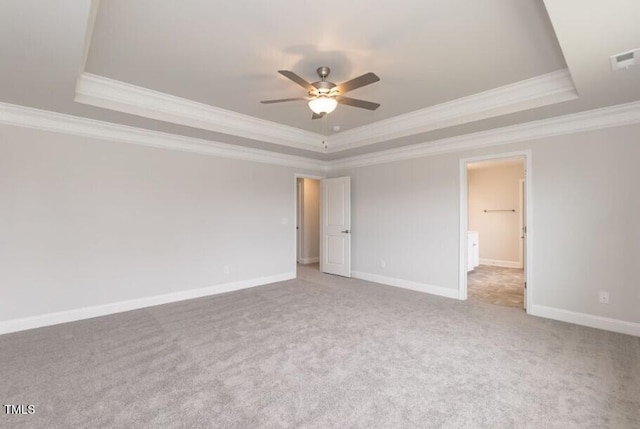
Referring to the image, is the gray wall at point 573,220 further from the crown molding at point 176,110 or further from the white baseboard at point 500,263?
the white baseboard at point 500,263

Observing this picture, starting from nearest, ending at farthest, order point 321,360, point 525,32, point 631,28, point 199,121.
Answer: point 631,28
point 525,32
point 321,360
point 199,121

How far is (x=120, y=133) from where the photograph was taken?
3.91 meters

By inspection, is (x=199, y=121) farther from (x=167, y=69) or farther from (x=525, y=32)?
(x=525, y=32)

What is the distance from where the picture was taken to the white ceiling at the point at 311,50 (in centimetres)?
198

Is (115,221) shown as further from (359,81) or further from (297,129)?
(359,81)

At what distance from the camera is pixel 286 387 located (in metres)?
2.21

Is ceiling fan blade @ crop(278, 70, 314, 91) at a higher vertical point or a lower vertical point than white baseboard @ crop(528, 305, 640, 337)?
higher

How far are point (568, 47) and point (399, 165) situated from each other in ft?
10.4

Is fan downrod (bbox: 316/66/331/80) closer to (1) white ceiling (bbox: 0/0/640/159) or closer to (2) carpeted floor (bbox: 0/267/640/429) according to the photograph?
(1) white ceiling (bbox: 0/0/640/159)

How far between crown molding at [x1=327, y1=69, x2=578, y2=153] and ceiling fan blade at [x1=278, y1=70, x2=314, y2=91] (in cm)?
208

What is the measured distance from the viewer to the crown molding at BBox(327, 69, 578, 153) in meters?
3.04

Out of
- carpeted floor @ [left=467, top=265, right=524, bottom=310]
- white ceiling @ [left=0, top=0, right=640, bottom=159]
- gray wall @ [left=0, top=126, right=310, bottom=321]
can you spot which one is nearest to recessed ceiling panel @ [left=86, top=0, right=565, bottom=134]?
white ceiling @ [left=0, top=0, right=640, bottom=159]

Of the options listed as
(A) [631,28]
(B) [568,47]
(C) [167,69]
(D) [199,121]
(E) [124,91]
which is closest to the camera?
(A) [631,28]

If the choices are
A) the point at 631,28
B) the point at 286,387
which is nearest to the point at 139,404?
the point at 286,387
